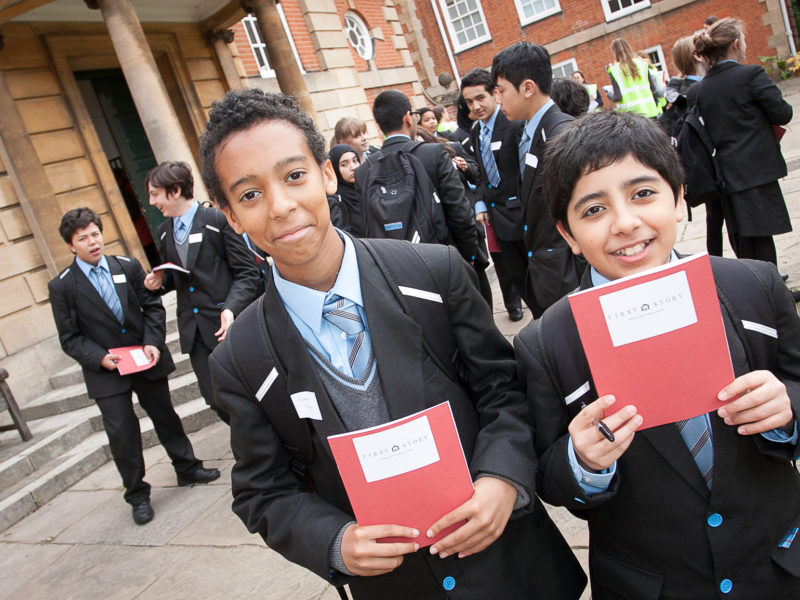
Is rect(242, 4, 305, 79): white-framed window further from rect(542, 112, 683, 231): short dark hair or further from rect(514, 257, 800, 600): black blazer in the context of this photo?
rect(514, 257, 800, 600): black blazer

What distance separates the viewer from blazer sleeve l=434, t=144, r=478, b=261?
4.18m

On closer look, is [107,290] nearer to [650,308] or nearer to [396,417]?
[396,417]

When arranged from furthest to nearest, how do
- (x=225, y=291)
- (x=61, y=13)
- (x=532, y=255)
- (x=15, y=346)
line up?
(x=61, y=13), (x=15, y=346), (x=225, y=291), (x=532, y=255)

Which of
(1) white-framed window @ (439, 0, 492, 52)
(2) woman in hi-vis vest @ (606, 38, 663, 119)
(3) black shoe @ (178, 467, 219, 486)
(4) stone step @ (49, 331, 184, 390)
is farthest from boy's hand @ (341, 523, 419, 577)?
(1) white-framed window @ (439, 0, 492, 52)

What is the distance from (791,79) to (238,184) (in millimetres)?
20102

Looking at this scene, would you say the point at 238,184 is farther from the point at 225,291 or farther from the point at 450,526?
the point at 225,291

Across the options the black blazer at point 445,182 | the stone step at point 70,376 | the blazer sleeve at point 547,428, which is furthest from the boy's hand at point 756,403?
the stone step at point 70,376

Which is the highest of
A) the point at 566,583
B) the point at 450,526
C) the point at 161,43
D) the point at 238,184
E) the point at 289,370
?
the point at 161,43

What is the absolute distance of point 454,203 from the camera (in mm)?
4250

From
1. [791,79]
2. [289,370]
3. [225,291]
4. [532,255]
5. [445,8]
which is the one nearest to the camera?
[289,370]

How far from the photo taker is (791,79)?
16.8m

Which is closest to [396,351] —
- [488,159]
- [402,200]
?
[402,200]

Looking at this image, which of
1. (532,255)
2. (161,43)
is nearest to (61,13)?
(161,43)

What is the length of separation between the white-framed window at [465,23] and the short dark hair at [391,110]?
65.2ft
